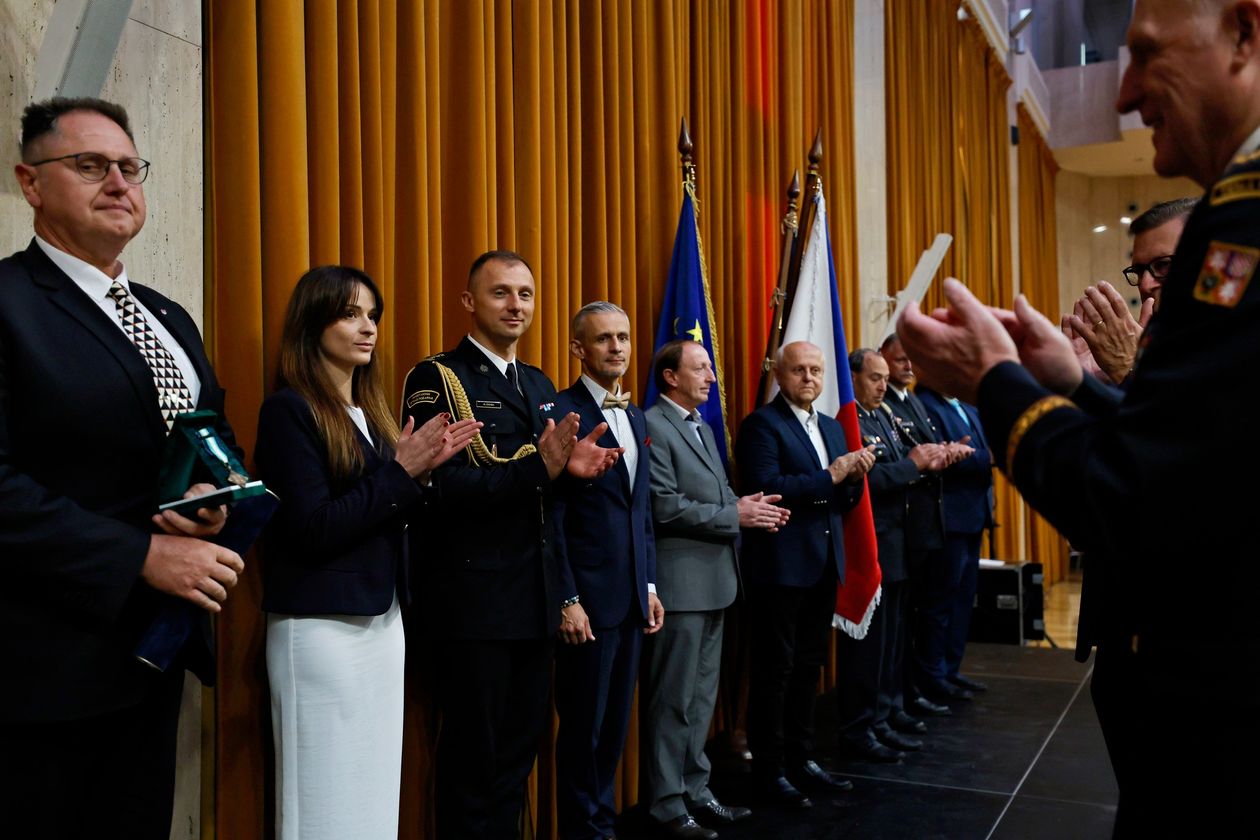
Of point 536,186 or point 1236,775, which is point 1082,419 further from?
point 536,186

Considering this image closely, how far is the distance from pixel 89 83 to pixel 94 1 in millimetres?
148

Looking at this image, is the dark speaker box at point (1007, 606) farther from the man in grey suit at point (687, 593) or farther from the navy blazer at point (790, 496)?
the man in grey suit at point (687, 593)

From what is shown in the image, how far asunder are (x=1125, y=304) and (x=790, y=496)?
179 cm

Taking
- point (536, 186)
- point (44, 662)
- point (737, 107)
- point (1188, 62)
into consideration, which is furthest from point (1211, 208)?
point (737, 107)

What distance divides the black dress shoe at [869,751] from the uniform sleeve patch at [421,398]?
8.12 ft

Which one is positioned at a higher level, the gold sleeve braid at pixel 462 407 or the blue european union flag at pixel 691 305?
the blue european union flag at pixel 691 305

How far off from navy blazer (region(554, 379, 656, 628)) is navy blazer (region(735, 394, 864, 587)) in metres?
0.70

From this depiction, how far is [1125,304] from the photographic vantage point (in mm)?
2172

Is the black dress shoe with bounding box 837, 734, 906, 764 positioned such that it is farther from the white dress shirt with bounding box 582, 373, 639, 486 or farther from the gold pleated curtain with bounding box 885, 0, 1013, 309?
the gold pleated curtain with bounding box 885, 0, 1013, 309

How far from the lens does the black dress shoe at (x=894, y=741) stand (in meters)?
4.38

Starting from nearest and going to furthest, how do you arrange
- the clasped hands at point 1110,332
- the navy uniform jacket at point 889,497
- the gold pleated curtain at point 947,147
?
the clasped hands at point 1110,332 < the navy uniform jacket at point 889,497 < the gold pleated curtain at point 947,147

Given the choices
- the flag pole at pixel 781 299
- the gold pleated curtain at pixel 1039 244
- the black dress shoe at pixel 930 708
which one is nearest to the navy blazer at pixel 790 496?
the flag pole at pixel 781 299

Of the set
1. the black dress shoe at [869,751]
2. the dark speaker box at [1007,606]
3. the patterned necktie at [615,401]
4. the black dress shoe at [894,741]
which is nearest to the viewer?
the patterned necktie at [615,401]

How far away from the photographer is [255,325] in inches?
95.8
